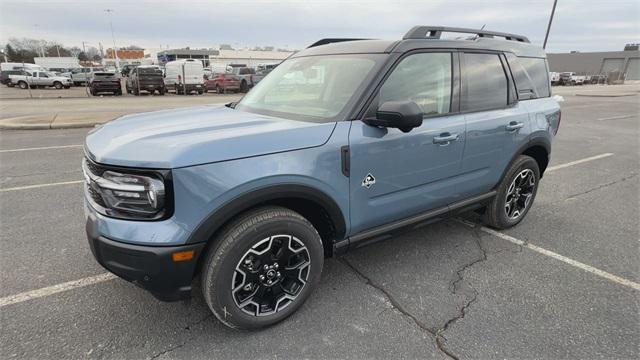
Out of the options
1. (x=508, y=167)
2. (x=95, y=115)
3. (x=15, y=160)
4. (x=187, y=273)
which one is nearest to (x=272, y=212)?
(x=187, y=273)

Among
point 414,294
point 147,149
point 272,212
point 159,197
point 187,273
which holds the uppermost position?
point 147,149

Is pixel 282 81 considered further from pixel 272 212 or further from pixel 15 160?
pixel 15 160

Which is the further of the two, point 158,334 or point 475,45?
point 475,45

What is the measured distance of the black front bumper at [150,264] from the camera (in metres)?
2.01

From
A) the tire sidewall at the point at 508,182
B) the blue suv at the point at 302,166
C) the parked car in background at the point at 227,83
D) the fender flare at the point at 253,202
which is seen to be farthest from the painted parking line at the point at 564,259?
the parked car in background at the point at 227,83

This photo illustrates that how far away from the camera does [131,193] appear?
203 cm

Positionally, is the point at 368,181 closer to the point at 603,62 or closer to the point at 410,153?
the point at 410,153

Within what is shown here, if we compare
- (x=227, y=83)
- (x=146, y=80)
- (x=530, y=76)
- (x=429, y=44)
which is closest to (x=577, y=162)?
(x=530, y=76)

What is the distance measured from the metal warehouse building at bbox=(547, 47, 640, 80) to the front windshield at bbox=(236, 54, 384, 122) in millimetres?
75066

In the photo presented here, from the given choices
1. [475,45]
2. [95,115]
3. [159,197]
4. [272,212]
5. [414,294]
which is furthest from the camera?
[95,115]

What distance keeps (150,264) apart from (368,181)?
56.7 inches

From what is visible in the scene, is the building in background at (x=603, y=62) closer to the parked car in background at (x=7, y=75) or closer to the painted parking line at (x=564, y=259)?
the parked car in background at (x=7, y=75)

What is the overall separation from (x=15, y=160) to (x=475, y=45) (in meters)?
7.32

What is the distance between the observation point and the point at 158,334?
2400mm
